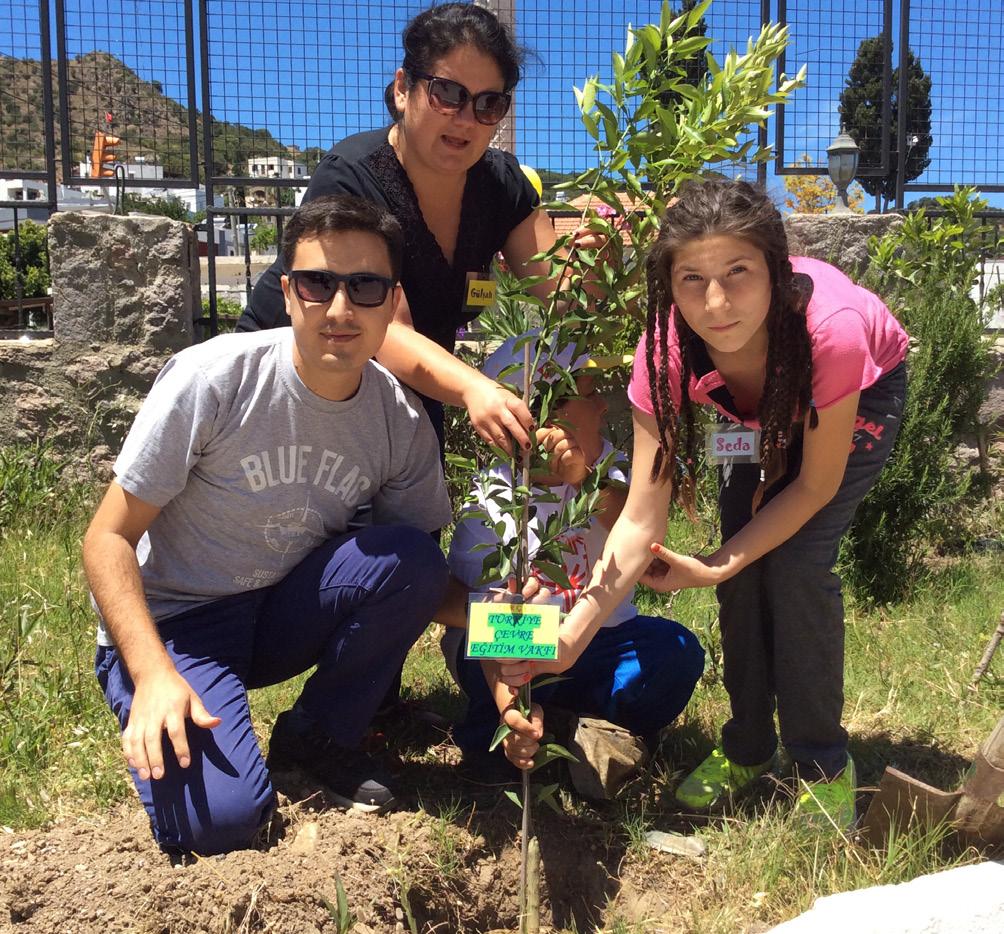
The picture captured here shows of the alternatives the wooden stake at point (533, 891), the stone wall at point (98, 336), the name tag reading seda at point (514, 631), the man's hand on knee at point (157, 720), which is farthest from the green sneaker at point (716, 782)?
the stone wall at point (98, 336)

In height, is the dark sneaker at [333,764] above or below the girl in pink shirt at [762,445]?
below

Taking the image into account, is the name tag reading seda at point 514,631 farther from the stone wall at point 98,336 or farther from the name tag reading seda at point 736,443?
the stone wall at point 98,336

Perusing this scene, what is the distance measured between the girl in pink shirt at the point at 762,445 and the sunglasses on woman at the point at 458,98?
0.63 m

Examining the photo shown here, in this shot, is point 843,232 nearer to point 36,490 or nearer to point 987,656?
point 987,656

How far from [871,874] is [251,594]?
1539mm

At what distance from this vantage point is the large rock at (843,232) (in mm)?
5211

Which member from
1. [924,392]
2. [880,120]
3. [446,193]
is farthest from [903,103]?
[446,193]

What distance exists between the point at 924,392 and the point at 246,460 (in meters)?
3.04

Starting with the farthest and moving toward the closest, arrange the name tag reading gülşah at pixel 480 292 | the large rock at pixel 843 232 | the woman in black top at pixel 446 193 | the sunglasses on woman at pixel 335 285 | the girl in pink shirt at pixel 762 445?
the large rock at pixel 843 232, the name tag reading gülşah at pixel 480 292, the woman in black top at pixel 446 193, the sunglasses on woman at pixel 335 285, the girl in pink shirt at pixel 762 445

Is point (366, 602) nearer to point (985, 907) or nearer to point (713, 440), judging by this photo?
point (713, 440)

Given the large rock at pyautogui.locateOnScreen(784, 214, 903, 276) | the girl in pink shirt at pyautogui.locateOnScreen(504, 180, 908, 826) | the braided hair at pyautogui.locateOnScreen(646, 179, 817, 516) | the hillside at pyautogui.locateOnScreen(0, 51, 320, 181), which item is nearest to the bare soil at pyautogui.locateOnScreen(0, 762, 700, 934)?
the girl in pink shirt at pyautogui.locateOnScreen(504, 180, 908, 826)

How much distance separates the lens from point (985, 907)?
1.90 meters

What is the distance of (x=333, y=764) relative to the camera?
2.58m

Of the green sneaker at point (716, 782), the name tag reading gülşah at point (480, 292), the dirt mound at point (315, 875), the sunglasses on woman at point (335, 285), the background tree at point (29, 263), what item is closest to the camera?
the dirt mound at point (315, 875)
